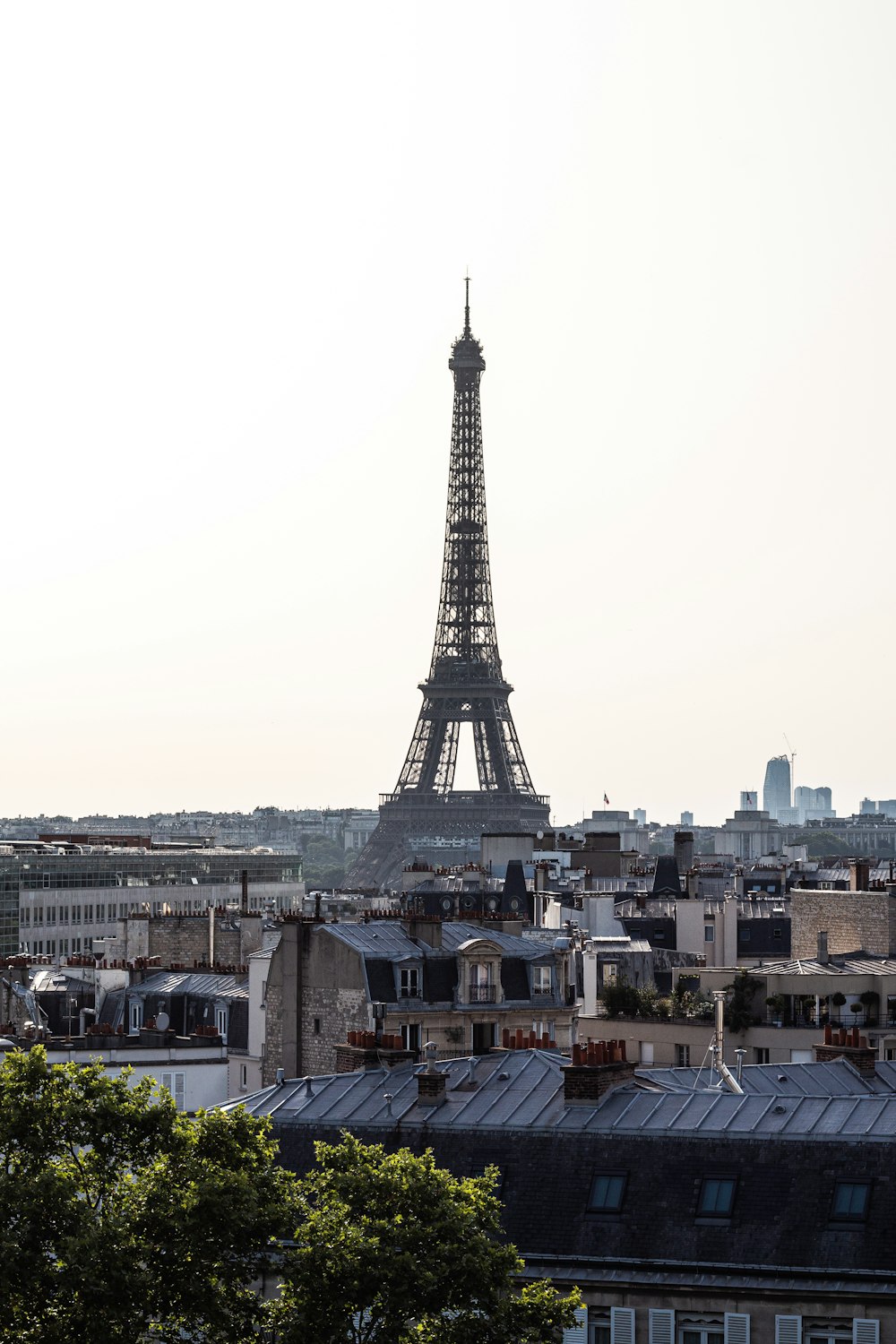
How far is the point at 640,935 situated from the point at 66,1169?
172ft

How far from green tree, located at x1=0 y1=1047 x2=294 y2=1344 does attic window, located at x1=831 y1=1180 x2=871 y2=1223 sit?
746 centimetres

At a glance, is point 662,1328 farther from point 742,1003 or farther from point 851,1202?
point 742,1003

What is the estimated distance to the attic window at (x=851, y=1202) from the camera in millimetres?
35875

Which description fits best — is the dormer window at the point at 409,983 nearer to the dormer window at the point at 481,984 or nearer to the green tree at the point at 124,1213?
the dormer window at the point at 481,984

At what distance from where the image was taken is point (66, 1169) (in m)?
33.6

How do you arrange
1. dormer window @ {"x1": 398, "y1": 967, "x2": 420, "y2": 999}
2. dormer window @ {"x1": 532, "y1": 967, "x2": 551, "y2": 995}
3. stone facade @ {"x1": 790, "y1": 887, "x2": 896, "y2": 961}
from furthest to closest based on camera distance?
stone facade @ {"x1": 790, "y1": 887, "x2": 896, "y2": 961}, dormer window @ {"x1": 532, "y1": 967, "x2": 551, "y2": 995}, dormer window @ {"x1": 398, "y1": 967, "x2": 420, "y2": 999}

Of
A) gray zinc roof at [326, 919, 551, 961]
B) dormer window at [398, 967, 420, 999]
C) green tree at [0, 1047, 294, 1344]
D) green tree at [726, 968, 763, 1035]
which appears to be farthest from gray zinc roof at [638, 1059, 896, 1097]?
green tree at [726, 968, 763, 1035]

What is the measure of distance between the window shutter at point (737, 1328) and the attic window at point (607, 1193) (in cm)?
247

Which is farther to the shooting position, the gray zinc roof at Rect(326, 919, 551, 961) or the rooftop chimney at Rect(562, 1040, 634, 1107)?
the gray zinc roof at Rect(326, 919, 551, 961)

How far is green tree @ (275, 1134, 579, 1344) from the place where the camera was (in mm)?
31812

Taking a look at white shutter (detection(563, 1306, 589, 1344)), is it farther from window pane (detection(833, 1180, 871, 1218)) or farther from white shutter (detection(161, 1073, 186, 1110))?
white shutter (detection(161, 1073, 186, 1110))

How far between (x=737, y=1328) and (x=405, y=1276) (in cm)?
562

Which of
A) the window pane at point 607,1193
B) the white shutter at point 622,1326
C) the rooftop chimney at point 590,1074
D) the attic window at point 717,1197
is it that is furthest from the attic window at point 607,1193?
the rooftop chimney at point 590,1074

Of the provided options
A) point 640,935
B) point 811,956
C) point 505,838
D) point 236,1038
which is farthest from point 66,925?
point 236,1038
